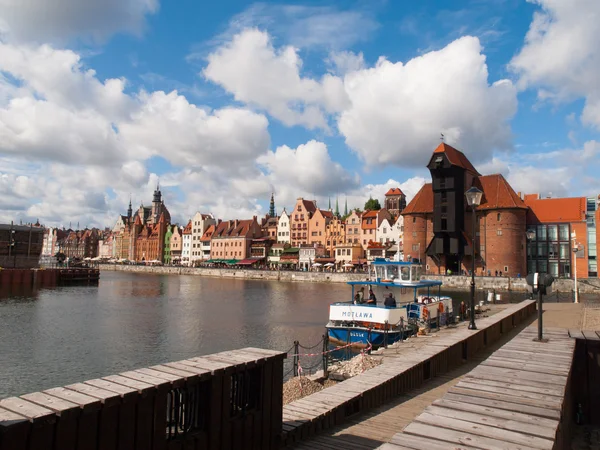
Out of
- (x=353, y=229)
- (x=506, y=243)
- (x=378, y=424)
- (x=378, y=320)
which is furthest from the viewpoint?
(x=353, y=229)

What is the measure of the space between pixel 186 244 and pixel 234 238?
2556 cm

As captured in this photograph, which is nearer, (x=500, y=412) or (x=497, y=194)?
(x=500, y=412)

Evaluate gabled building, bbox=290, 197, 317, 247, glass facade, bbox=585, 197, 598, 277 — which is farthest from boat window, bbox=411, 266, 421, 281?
gabled building, bbox=290, 197, 317, 247

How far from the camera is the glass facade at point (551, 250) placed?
253ft

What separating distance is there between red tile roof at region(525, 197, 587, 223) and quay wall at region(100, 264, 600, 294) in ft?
46.2

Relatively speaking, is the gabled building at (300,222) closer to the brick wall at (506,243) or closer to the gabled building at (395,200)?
the gabled building at (395,200)

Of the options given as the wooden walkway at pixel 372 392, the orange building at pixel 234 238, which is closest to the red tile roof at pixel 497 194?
the orange building at pixel 234 238

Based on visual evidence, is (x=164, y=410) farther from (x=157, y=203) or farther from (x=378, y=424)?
(x=157, y=203)

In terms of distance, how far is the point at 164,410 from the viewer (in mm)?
5887

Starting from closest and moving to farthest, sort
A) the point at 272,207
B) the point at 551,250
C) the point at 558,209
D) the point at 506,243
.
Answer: the point at 506,243
the point at 551,250
the point at 558,209
the point at 272,207

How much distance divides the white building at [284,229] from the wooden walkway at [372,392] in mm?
104683

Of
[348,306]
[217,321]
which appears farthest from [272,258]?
[348,306]

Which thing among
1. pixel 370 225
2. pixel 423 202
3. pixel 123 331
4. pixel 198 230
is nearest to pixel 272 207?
pixel 198 230

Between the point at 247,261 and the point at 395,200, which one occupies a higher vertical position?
the point at 395,200
